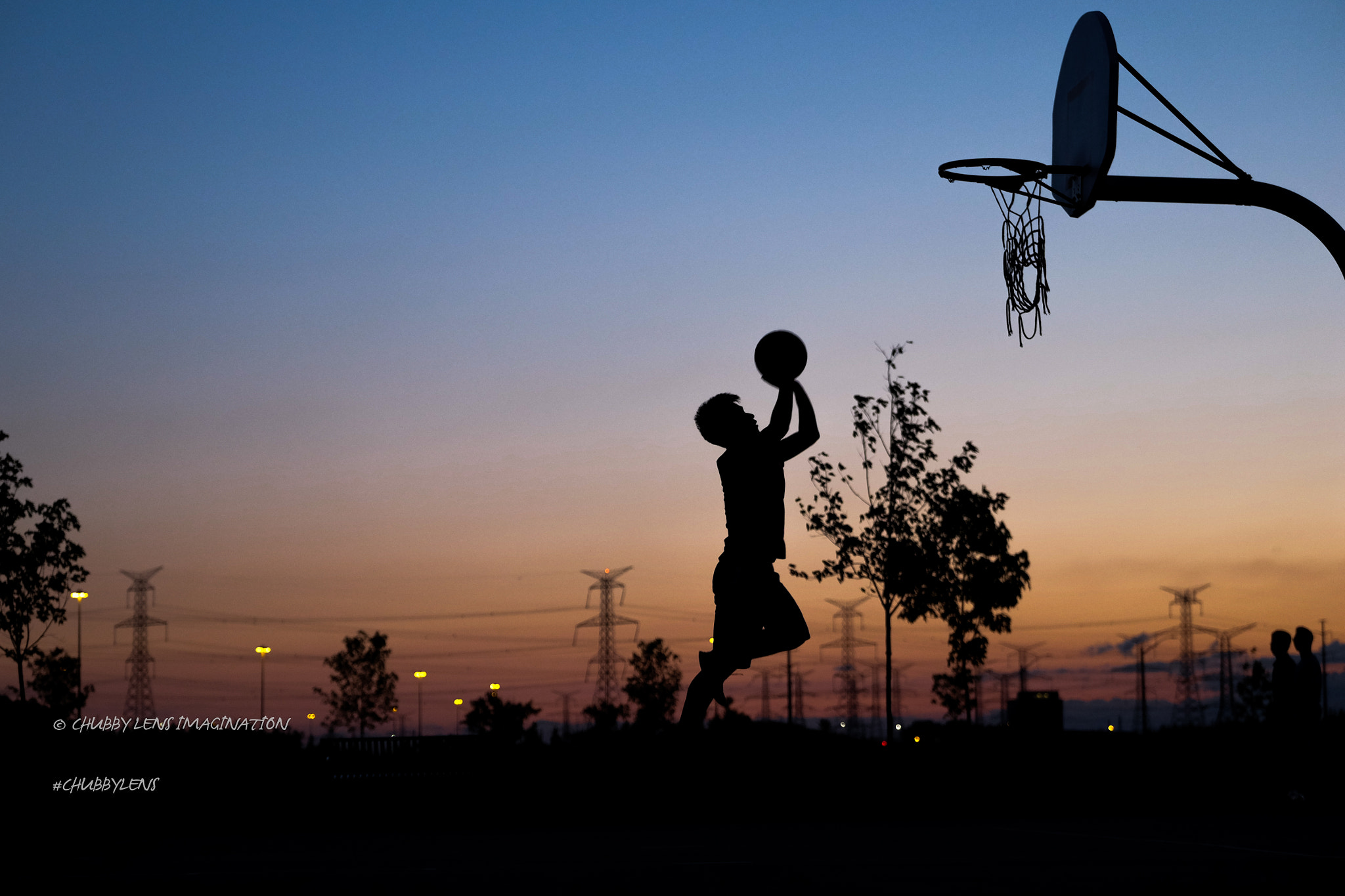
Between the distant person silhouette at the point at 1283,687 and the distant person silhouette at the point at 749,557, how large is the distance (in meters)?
10.4

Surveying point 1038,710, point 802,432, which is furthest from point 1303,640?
point 1038,710

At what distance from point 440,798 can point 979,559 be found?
16.1m

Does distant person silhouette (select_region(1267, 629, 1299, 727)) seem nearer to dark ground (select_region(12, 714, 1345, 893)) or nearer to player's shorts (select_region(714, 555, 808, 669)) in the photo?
dark ground (select_region(12, 714, 1345, 893))

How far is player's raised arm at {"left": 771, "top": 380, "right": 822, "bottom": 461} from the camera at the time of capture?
7508mm

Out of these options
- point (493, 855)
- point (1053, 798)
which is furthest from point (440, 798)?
point (1053, 798)

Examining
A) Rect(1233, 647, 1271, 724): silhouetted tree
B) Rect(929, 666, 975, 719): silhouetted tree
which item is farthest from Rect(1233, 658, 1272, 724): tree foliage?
Rect(929, 666, 975, 719): silhouetted tree

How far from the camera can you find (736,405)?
7703 millimetres

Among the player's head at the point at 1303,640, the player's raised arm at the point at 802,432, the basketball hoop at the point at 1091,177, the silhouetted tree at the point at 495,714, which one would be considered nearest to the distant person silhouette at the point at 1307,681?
the player's head at the point at 1303,640

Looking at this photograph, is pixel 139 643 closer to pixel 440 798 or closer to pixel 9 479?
pixel 9 479

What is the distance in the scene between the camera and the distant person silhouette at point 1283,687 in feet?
49.2

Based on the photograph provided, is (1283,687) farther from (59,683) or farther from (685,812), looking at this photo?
(59,683)

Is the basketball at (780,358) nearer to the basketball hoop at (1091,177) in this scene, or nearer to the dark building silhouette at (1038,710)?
the basketball hoop at (1091,177)

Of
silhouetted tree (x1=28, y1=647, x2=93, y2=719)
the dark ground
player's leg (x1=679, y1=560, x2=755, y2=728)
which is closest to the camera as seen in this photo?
player's leg (x1=679, y1=560, x2=755, y2=728)

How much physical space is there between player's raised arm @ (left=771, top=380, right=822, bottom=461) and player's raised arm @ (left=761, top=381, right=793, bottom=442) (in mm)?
24
